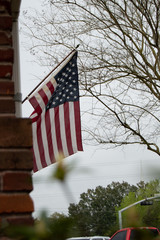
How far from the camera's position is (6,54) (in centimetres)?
262

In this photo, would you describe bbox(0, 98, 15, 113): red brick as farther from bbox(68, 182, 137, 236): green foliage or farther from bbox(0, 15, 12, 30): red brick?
bbox(68, 182, 137, 236): green foliage

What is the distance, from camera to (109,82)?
14.6m

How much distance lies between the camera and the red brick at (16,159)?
87.8 inches

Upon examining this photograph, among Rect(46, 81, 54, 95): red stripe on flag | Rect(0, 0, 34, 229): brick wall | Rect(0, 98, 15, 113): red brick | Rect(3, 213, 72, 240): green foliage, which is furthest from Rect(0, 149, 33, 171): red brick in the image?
Rect(46, 81, 54, 95): red stripe on flag

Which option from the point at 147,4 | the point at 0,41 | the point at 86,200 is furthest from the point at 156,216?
the point at 147,4

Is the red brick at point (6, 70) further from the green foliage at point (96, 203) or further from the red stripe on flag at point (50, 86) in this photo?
the red stripe on flag at point (50, 86)

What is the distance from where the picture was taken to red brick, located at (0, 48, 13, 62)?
2.62 m

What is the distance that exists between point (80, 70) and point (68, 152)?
6.68 metres

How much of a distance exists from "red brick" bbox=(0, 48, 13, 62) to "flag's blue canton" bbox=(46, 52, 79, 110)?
5488 millimetres

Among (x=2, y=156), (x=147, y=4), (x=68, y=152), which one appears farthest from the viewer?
(x=147, y=4)

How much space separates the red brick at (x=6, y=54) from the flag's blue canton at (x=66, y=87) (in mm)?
5488

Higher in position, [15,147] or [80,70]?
[80,70]

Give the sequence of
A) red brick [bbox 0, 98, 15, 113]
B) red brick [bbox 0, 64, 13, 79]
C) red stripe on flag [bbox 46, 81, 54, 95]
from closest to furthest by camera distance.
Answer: red brick [bbox 0, 98, 15, 113]
red brick [bbox 0, 64, 13, 79]
red stripe on flag [bbox 46, 81, 54, 95]

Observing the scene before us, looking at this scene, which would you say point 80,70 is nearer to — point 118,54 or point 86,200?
point 118,54
